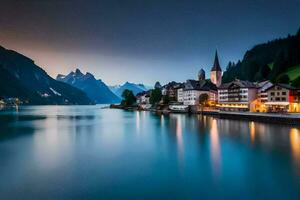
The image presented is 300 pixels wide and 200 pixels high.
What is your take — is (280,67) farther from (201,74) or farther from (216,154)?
(216,154)

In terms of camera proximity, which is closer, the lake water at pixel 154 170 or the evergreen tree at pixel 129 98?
the lake water at pixel 154 170

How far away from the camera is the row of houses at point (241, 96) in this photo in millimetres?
56750

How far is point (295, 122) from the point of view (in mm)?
43531

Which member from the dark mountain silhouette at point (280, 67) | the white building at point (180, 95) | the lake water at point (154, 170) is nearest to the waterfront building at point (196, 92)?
the white building at point (180, 95)

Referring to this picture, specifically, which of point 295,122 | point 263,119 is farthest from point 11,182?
point 263,119

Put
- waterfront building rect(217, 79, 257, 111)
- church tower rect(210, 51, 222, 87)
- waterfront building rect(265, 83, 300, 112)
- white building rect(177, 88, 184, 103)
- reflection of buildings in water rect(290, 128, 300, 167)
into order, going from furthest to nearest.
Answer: church tower rect(210, 51, 222, 87) → white building rect(177, 88, 184, 103) → waterfront building rect(217, 79, 257, 111) → waterfront building rect(265, 83, 300, 112) → reflection of buildings in water rect(290, 128, 300, 167)

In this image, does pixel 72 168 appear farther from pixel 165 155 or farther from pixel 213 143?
pixel 213 143

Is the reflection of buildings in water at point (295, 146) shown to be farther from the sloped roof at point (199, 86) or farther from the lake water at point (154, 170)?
the sloped roof at point (199, 86)

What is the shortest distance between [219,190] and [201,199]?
1.75m

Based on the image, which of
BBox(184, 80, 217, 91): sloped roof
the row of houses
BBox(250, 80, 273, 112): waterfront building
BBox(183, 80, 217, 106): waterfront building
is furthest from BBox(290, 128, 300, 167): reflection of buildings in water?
BBox(184, 80, 217, 91): sloped roof

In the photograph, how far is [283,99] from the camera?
57.2 meters

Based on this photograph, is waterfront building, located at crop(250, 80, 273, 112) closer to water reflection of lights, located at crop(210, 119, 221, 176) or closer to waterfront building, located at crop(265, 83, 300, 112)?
waterfront building, located at crop(265, 83, 300, 112)

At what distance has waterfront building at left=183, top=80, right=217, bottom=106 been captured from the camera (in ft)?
297

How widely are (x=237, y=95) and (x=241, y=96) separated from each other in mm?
1526
